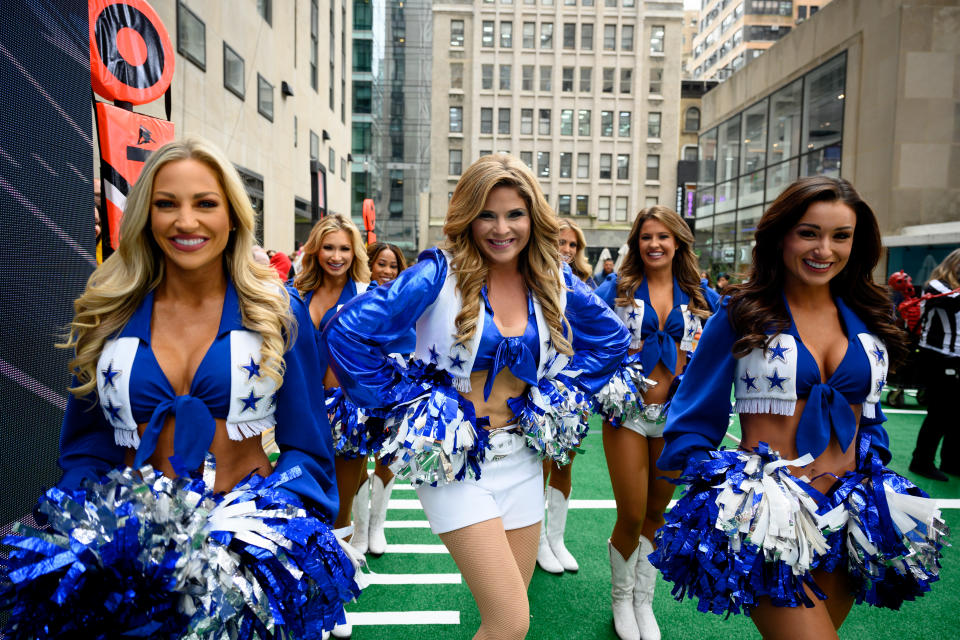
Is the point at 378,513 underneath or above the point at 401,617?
above

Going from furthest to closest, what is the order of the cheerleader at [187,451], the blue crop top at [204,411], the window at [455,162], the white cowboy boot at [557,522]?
the window at [455,162] → the white cowboy boot at [557,522] → the blue crop top at [204,411] → the cheerleader at [187,451]

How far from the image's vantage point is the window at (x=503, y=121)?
42.7 meters

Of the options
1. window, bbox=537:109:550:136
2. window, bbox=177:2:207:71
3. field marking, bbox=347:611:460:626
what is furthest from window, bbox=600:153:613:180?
field marking, bbox=347:611:460:626

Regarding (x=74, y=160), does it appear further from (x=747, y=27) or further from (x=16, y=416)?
(x=747, y=27)

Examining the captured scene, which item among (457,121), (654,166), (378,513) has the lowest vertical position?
(378,513)

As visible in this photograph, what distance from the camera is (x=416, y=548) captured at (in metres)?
4.34

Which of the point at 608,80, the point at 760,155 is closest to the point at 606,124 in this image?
the point at 608,80

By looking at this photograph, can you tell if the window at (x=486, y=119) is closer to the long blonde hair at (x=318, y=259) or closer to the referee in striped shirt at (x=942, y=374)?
the referee in striped shirt at (x=942, y=374)

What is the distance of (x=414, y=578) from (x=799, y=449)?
2.61m

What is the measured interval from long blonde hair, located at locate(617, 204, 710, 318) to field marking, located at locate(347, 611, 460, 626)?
2.08m

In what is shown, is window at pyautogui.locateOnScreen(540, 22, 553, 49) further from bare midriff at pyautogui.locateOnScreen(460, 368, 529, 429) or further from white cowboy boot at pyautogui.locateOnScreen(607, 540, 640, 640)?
bare midriff at pyautogui.locateOnScreen(460, 368, 529, 429)

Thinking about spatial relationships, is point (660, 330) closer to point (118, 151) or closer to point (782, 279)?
point (782, 279)

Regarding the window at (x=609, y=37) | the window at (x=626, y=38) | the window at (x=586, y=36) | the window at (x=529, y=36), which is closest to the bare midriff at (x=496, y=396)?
the window at (x=529, y=36)

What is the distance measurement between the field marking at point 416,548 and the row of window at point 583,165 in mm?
40020
